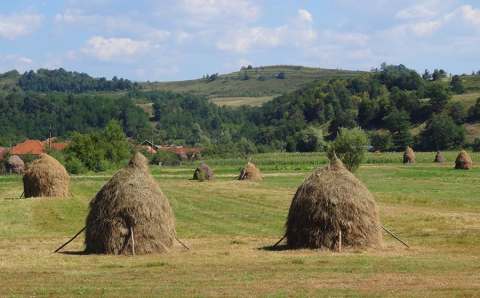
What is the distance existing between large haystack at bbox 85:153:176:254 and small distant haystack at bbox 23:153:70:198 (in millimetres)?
26955

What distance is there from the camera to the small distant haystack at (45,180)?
179 feet

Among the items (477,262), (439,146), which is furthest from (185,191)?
(439,146)

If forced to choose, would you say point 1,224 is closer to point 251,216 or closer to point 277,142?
point 251,216

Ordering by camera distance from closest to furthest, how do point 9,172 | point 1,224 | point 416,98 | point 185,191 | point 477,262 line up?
point 477,262 < point 1,224 < point 185,191 < point 9,172 < point 416,98

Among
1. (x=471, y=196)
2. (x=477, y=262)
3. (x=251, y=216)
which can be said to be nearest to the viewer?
(x=477, y=262)

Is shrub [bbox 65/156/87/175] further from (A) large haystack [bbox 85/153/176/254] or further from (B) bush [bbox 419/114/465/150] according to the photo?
(A) large haystack [bbox 85/153/176/254]

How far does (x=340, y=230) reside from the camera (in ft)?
90.1

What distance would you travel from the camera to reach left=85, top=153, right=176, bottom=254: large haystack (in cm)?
2733

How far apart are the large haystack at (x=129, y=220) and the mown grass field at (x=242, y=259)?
0.74m

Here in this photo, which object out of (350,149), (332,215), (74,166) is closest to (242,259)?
(332,215)

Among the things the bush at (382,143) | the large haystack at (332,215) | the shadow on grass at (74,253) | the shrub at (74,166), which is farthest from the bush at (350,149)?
the bush at (382,143)

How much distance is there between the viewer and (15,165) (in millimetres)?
115000

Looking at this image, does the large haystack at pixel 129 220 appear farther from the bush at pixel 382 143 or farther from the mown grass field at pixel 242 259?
the bush at pixel 382 143

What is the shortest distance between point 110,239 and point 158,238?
153 cm
